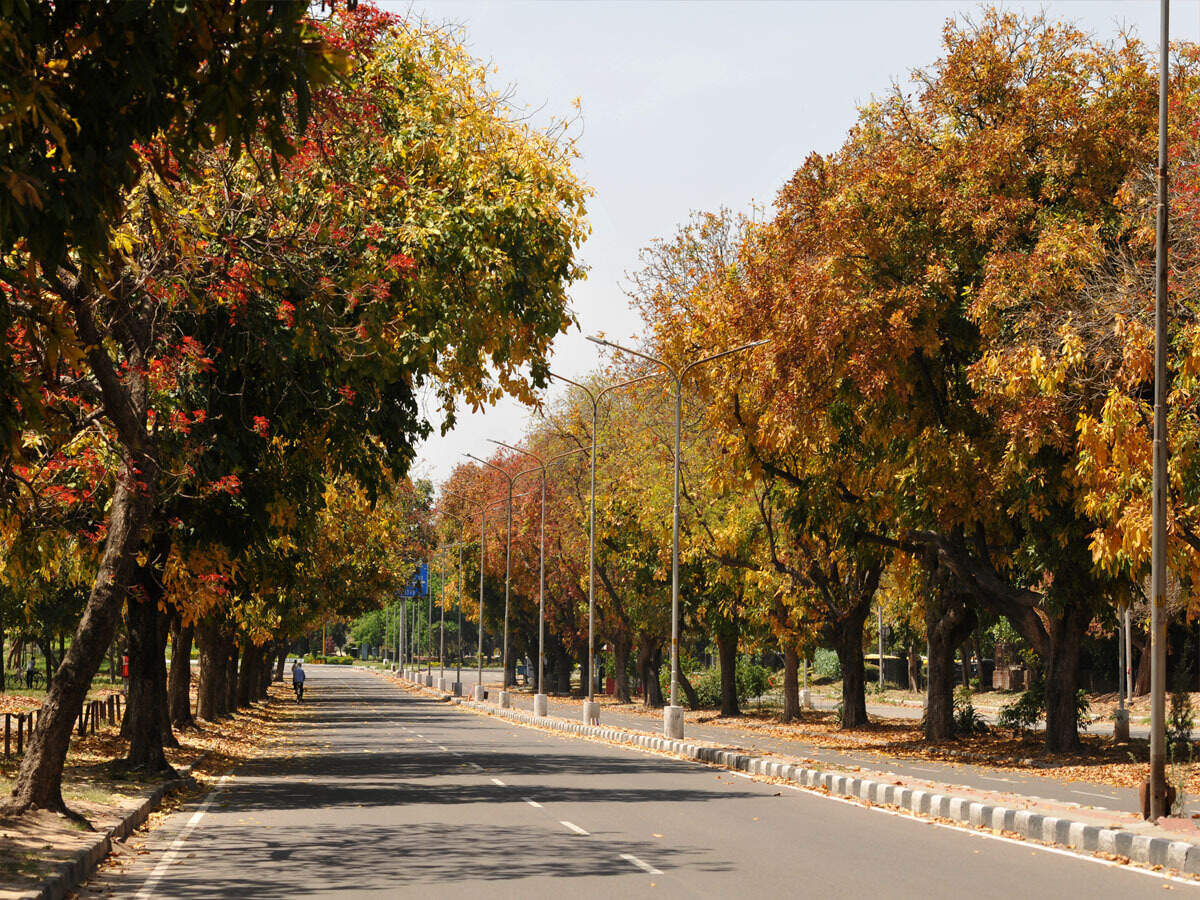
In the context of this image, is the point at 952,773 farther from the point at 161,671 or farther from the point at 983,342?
the point at 161,671

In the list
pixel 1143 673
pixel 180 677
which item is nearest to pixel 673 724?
pixel 180 677

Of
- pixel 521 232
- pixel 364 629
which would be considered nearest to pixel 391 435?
pixel 521 232

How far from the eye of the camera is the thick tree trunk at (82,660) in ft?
50.3

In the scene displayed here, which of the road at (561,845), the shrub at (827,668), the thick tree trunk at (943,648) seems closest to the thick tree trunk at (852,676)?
the thick tree trunk at (943,648)

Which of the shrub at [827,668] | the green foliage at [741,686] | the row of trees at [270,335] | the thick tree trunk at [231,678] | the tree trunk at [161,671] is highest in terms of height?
the row of trees at [270,335]

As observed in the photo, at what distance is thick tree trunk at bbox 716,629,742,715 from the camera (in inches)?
1966

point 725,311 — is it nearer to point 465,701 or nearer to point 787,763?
point 787,763

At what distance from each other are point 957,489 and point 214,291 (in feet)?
48.8

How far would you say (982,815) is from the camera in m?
16.3

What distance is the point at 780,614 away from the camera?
43344 millimetres

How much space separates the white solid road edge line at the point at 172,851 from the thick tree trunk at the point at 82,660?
1357 millimetres

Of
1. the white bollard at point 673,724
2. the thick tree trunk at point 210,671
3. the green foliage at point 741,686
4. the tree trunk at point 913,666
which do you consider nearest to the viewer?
the white bollard at point 673,724

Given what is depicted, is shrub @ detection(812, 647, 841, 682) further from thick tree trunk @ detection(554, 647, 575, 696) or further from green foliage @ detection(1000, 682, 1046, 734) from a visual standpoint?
green foliage @ detection(1000, 682, 1046, 734)

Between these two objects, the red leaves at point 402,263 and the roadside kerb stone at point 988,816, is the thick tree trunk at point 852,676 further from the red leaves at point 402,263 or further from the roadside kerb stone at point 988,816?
the red leaves at point 402,263
